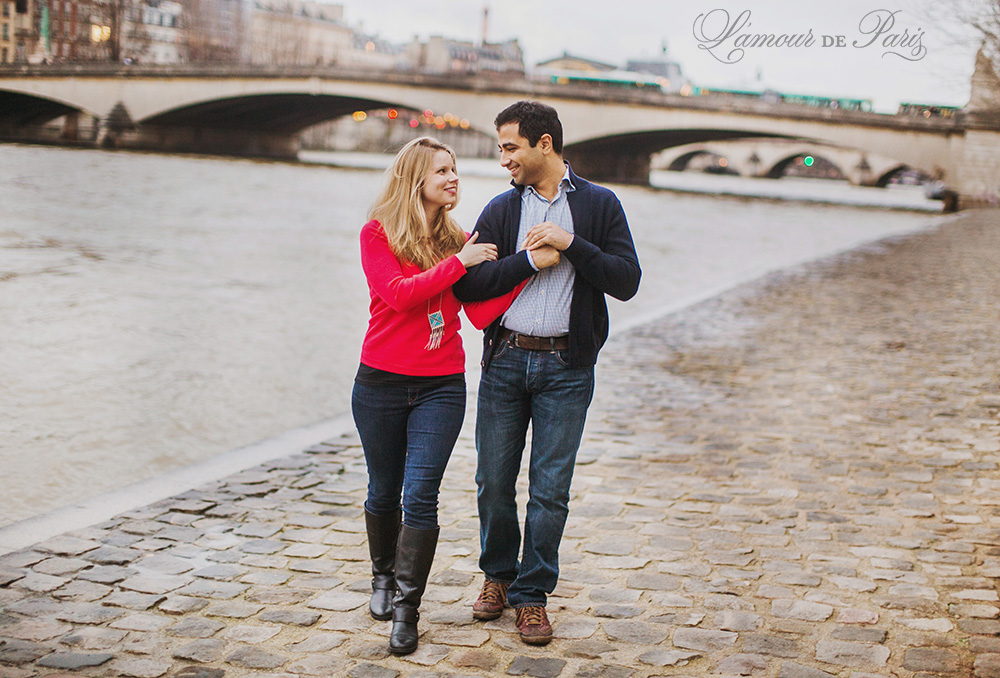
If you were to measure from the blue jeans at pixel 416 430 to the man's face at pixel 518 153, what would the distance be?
0.69 meters

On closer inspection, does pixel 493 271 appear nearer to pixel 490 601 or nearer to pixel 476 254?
pixel 476 254

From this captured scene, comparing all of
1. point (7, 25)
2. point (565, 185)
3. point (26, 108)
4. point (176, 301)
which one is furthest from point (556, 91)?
point (565, 185)

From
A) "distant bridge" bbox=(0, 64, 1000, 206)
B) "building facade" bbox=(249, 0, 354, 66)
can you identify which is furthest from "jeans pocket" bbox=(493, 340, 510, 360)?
"building facade" bbox=(249, 0, 354, 66)

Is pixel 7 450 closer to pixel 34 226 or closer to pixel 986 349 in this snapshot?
pixel 986 349

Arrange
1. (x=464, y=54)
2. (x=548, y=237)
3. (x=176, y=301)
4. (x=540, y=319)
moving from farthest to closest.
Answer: (x=464, y=54) → (x=176, y=301) → (x=540, y=319) → (x=548, y=237)

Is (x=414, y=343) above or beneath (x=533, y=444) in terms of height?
above

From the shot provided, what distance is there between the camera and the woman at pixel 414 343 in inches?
120

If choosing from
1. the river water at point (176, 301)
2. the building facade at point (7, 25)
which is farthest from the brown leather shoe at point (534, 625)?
the building facade at point (7, 25)

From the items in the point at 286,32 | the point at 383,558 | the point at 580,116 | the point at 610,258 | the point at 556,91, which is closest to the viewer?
the point at 610,258

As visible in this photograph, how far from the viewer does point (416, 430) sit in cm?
315

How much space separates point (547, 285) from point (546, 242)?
227 millimetres

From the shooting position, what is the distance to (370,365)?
124 inches

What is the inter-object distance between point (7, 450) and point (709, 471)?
4199mm

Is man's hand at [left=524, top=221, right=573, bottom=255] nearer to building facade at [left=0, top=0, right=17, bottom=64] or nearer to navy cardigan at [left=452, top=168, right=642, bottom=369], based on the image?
navy cardigan at [left=452, top=168, right=642, bottom=369]
